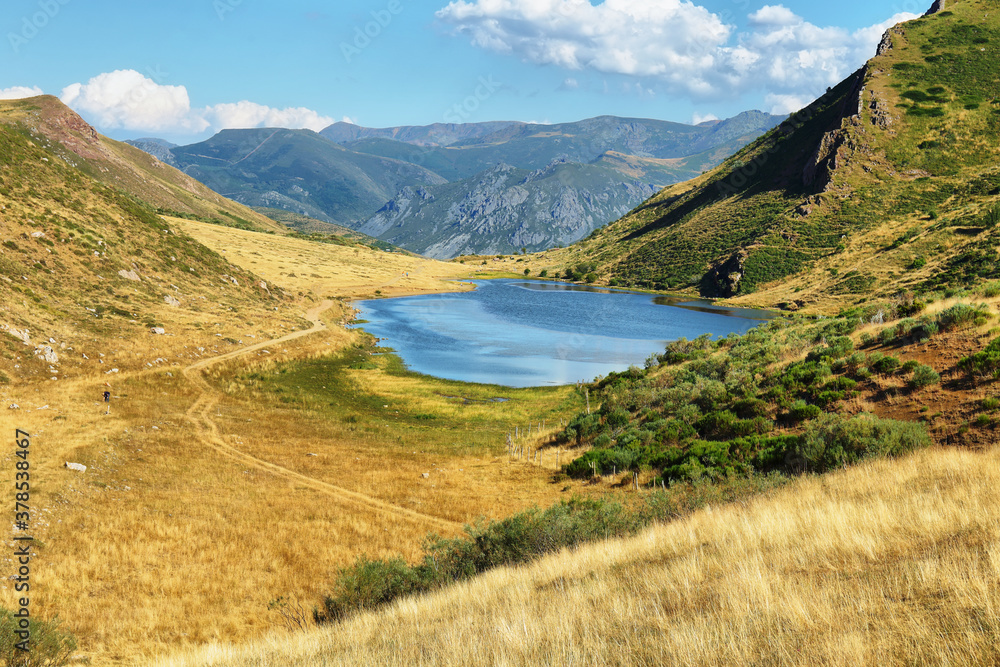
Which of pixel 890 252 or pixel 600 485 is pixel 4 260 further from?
pixel 890 252

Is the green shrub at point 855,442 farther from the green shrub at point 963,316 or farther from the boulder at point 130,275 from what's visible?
the boulder at point 130,275

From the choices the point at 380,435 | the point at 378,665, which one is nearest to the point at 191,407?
the point at 380,435

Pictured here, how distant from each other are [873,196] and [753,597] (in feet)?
483

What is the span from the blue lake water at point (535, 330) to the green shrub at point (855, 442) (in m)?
38.4

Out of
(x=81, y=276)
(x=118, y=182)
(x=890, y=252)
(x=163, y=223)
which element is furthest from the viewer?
(x=118, y=182)

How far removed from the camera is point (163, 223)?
237 ft

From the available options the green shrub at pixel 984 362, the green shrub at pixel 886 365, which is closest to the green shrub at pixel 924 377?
the green shrub at pixel 984 362

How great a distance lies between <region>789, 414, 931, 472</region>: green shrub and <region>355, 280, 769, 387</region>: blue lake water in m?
38.4

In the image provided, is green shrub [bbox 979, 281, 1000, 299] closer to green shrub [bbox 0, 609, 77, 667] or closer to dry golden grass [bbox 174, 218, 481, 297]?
green shrub [bbox 0, 609, 77, 667]

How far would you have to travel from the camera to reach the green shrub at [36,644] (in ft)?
29.0

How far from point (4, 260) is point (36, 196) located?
640 inches

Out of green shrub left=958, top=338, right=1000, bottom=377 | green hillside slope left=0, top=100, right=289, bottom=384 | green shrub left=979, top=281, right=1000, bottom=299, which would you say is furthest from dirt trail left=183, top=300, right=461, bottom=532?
green shrub left=979, top=281, right=1000, bottom=299

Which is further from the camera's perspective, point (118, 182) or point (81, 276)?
point (118, 182)

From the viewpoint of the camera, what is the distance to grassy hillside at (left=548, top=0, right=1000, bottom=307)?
97.6 metres
